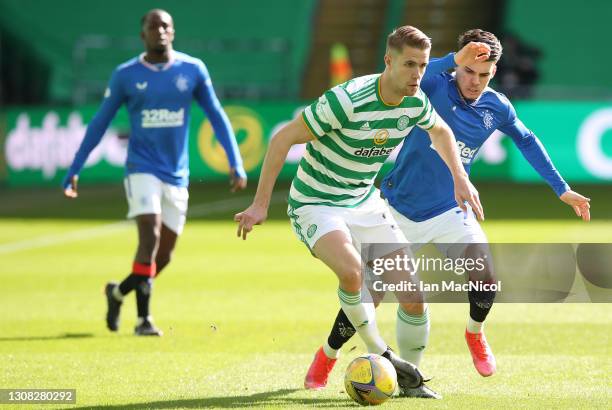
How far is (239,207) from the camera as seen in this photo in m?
19.5

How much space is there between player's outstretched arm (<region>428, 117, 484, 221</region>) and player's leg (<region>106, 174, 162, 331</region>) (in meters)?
3.05

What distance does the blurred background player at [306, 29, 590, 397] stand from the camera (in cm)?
725

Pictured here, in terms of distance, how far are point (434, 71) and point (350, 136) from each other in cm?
106

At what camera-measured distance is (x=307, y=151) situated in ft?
22.3

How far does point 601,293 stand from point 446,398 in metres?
3.77

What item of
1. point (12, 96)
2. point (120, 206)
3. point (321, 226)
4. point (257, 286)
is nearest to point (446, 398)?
point (321, 226)

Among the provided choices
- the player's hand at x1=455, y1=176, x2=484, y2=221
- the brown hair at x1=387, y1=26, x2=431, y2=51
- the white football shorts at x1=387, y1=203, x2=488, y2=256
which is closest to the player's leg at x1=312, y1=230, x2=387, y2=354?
the player's hand at x1=455, y1=176, x2=484, y2=221

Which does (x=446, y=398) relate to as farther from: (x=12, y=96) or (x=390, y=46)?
(x=12, y=96)

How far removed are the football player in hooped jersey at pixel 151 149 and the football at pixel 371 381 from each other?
304cm

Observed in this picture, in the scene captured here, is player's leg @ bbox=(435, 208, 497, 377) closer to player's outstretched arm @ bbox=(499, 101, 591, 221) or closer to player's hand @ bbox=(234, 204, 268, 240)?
player's outstretched arm @ bbox=(499, 101, 591, 221)

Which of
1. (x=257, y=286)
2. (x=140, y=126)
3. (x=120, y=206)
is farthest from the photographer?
(x=120, y=206)

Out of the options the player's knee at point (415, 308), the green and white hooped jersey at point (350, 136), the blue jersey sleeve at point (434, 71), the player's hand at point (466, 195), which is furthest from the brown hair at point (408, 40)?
the player's knee at point (415, 308)

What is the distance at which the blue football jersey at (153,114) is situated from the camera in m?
9.30

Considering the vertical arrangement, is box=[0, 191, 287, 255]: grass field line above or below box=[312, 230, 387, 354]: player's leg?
below
